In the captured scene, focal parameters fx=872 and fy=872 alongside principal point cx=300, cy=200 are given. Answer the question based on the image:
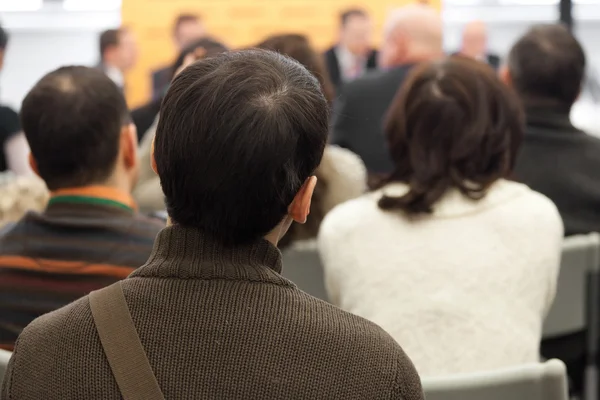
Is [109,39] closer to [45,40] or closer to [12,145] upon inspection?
[45,40]

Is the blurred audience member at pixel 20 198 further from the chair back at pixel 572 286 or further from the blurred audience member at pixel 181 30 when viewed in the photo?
the blurred audience member at pixel 181 30

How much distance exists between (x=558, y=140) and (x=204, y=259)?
1989 mm

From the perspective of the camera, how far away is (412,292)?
1885mm

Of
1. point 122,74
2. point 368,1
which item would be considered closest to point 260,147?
point 122,74

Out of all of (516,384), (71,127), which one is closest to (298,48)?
(71,127)

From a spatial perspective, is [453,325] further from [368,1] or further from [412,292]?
[368,1]

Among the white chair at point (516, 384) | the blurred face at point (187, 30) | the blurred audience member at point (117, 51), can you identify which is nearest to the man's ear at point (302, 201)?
the white chair at point (516, 384)

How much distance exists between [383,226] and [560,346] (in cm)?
88

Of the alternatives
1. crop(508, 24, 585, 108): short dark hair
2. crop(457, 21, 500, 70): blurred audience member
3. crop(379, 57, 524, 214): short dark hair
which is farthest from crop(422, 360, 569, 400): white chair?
crop(457, 21, 500, 70): blurred audience member

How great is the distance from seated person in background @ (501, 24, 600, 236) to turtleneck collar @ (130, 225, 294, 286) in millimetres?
1857

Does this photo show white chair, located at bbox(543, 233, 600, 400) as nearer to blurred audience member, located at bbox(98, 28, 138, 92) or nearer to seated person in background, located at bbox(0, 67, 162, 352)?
seated person in background, located at bbox(0, 67, 162, 352)

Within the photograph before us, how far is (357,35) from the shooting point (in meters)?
7.72

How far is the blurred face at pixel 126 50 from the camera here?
25.5 ft

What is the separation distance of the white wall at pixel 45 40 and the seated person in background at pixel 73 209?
825cm
